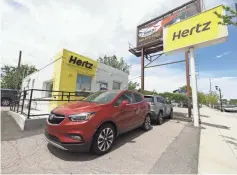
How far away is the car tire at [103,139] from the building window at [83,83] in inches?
268

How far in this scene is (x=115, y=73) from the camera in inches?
500

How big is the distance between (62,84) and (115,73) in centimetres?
542

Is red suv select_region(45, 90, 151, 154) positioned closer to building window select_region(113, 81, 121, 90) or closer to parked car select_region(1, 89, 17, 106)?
building window select_region(113, 81, 121, 90)

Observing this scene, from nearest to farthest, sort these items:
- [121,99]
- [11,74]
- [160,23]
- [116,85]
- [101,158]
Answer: [101,158]
[121,99]
[116,85]
[160,23]
[11,74]

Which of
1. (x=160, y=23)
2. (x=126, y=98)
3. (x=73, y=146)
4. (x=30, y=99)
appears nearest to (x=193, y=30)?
(x=160, y=23)

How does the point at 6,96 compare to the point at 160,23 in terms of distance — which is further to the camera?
the point at 6,96

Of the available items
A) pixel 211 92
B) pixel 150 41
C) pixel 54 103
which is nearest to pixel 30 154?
pixel 54 103

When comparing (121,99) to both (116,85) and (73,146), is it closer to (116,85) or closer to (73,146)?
(73,146)

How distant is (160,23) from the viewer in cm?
1312

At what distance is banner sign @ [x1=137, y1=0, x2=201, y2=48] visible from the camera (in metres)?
11.2

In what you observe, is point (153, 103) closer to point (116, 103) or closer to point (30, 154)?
point (116, 103)

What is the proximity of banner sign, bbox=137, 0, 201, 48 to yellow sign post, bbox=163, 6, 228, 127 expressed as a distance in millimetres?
3966

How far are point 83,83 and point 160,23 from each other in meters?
9.77

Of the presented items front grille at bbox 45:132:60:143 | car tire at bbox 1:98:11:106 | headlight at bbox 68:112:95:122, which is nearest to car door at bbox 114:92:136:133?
headlight at bbox 68:112:95:122
